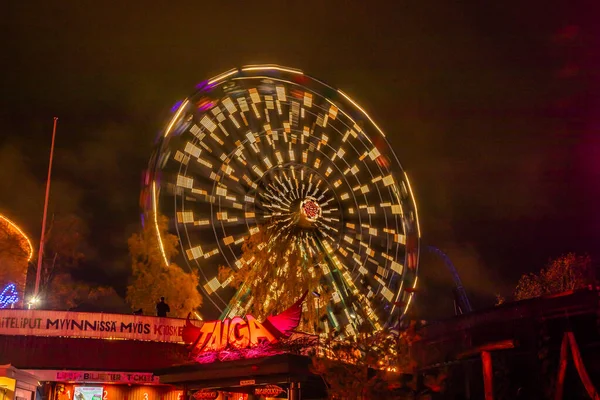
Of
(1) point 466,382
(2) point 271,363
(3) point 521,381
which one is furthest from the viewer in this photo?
(1) point 466,382

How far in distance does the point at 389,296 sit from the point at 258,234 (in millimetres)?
7048

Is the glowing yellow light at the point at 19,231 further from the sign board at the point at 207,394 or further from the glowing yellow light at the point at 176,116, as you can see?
the sign board at the point at 207,394

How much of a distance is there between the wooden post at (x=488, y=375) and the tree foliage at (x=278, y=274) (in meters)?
13.5

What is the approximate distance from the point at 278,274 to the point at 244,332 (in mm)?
14633

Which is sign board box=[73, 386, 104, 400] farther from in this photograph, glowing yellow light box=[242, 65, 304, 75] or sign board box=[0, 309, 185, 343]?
glowing yellow light box=[242, 65, 304, 75]

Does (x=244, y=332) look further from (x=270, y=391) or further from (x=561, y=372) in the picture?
(x=561, y=372)

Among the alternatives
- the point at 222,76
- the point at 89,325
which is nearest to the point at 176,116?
the point at 222,76

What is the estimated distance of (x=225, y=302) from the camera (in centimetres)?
3262

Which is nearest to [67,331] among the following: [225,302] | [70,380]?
[70,380]

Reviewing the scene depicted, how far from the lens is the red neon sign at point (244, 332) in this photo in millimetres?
18500

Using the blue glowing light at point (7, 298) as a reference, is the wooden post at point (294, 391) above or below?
below

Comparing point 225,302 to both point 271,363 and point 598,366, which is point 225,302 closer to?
point 271,363

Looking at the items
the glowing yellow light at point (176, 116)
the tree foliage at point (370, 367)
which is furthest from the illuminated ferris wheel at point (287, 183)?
the tree foliage at point (370, 367)

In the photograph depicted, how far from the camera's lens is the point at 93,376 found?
1006 inches
